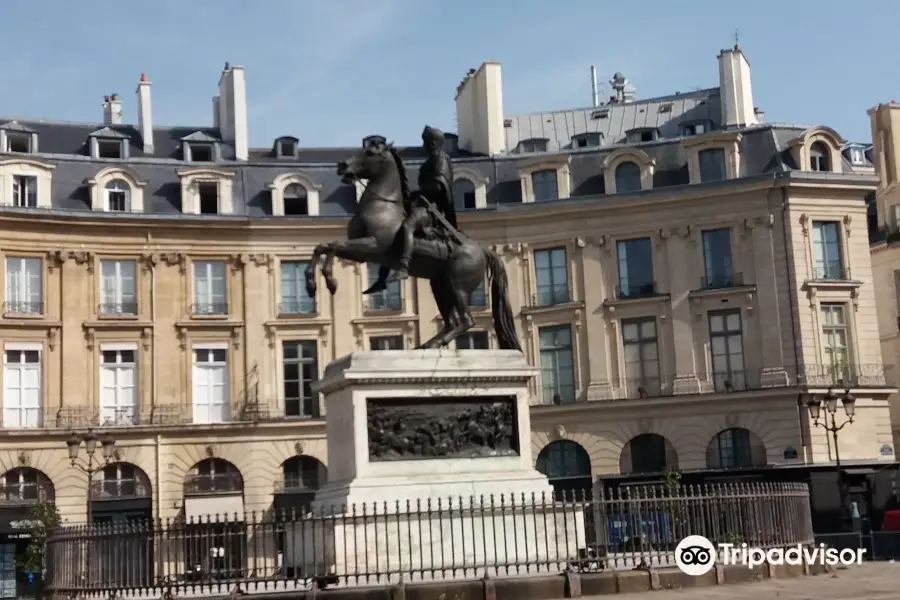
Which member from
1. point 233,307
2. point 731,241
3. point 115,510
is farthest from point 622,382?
point 115,510

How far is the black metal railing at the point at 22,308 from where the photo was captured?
151ft

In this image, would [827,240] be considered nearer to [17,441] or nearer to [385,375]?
[17,441]

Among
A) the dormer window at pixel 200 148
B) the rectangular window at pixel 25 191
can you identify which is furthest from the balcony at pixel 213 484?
the dormer window at pixel 200 148

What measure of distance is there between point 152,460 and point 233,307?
5994mm

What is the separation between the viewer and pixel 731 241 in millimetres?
47531

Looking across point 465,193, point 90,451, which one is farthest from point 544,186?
point 90,451

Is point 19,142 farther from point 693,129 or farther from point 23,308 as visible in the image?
point 693,129

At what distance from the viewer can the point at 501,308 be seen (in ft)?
64.5

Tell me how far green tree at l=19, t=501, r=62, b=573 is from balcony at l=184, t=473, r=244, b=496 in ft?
15.2

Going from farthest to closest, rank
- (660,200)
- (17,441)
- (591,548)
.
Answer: (660,200) < (17,441) < (591,548)

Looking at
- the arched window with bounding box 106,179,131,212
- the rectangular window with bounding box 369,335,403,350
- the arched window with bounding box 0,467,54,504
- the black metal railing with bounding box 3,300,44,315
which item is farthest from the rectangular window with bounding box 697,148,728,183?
the arched window with bounding box 0,467,54,504

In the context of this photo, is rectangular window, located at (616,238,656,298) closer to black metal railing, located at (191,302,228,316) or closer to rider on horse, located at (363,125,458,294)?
black metal railing, located at (191,302,228,316)

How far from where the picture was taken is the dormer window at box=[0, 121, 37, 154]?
1893 inches

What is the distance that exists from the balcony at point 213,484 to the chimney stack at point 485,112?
1534 centimetres
